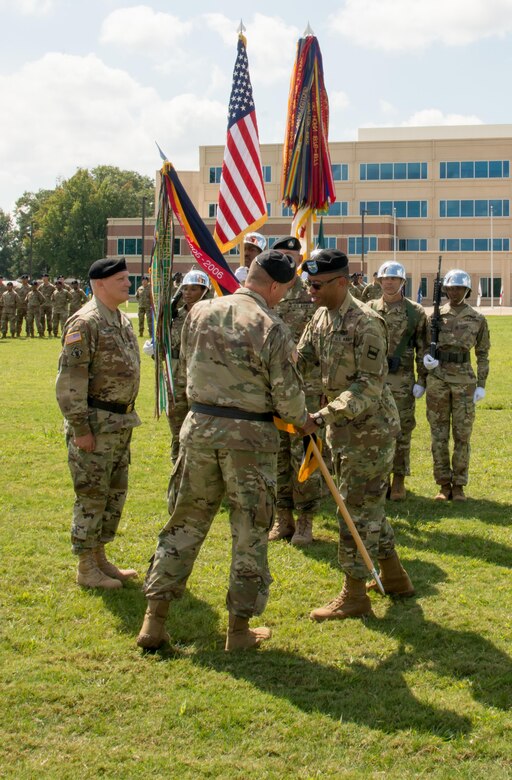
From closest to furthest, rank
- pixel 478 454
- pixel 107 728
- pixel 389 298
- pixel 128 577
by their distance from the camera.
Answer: pixel 107 728 < pixel 128 577 < pixel 389 298 < pixel 478 454

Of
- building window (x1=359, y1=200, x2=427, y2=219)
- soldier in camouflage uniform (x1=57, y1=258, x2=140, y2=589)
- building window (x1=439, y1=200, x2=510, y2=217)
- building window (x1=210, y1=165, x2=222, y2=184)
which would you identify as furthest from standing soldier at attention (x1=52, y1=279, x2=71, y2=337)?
building window (x1=439, y1=200, x2=510, y2=217)

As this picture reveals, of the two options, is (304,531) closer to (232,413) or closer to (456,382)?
(456,382)

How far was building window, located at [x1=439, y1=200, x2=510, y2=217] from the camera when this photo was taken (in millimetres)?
74688

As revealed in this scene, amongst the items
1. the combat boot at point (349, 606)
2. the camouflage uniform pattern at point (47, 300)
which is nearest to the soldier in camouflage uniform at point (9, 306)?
the camouflage uniform pattern at point (47, 300)

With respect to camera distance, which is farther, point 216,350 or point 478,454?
point 478,454

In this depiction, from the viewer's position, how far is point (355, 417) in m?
5.52

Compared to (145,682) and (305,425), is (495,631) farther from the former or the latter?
(145,682)

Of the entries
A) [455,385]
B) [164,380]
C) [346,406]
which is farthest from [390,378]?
[346,406]

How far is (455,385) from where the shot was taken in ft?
30.4

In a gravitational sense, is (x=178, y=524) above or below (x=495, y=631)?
above

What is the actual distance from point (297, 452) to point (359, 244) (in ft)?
225

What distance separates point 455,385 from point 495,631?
13.3ft

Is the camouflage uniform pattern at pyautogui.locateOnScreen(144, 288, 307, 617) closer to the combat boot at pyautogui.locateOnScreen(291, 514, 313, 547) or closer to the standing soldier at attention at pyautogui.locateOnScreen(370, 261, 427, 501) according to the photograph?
the combat boot at pyautogui.locateOnScreen(291, 514, 313, 547)

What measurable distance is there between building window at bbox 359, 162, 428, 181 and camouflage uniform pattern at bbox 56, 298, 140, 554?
73.6 meters
